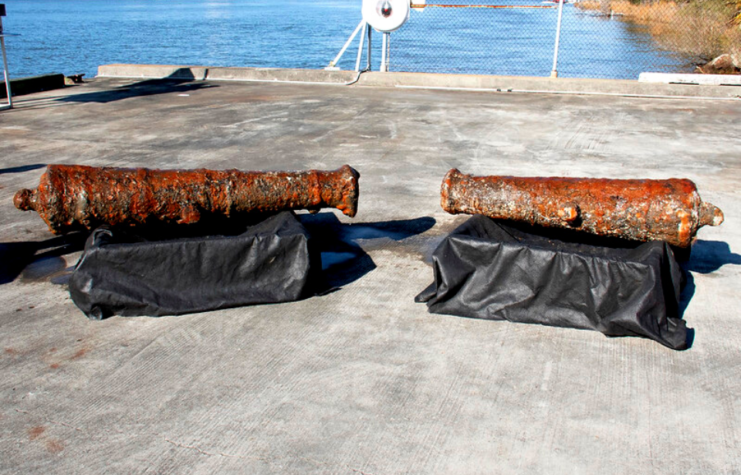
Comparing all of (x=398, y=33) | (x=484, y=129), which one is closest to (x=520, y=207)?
(x=484, y=129)

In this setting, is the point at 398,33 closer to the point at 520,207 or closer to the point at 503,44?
the point at 503,44

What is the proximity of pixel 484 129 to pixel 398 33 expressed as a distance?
29.1 meters

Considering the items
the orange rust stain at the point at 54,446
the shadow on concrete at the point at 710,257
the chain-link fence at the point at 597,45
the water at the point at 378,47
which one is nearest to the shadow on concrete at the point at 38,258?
the orange rust stain at the point at 54,446

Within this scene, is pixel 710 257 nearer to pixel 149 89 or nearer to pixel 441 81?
pixel 441 81

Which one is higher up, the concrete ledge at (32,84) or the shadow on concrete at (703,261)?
the concrete ledge at (32,84)

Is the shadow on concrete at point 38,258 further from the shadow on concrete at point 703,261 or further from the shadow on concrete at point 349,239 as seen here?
the shadow on concrete at point 703,261

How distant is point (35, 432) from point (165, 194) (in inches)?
87.9

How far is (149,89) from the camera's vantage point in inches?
615

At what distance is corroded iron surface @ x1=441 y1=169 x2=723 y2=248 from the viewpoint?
491 cm

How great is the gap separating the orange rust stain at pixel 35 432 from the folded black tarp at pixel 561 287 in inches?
106

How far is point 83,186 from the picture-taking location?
5.27m

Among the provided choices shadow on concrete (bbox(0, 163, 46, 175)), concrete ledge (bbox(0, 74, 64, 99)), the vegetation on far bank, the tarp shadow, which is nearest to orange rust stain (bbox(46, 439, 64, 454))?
the tarp shadow

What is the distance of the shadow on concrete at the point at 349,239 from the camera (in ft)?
19.0

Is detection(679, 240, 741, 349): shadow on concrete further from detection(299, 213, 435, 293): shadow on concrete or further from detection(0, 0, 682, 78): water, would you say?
detection(0, 0, 682, 78): water
